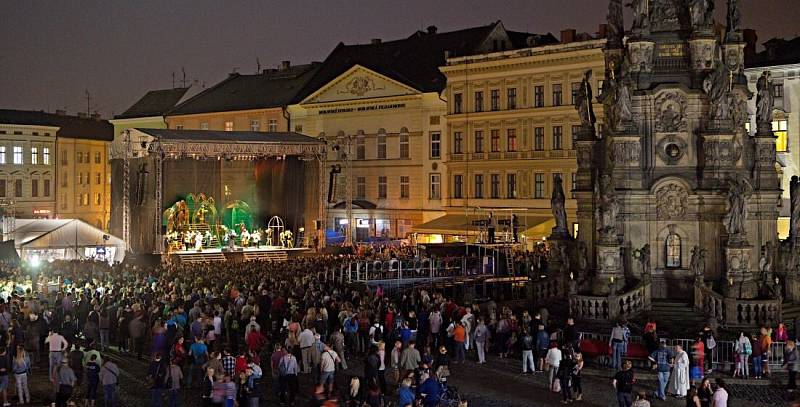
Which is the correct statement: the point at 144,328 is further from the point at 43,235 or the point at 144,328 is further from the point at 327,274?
the point at 43,235

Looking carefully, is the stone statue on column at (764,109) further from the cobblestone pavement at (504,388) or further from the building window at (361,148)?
the building window at (361,148)

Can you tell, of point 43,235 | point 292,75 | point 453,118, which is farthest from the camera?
point 292,75

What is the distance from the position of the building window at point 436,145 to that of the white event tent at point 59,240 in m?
20.8

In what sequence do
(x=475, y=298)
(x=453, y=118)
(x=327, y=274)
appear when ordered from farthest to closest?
(x=453, y=118)
(x=327, y=274)
(x=475, y=298)

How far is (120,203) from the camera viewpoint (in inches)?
2137

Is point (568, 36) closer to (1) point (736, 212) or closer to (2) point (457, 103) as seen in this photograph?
(2) point (457, 103)

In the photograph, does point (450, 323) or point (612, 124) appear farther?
point (612, 124)

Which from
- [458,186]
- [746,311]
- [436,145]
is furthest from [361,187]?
[746,311]

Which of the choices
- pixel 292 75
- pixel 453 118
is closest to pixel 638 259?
pixel 453 118

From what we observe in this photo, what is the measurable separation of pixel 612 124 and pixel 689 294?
16.2 feet

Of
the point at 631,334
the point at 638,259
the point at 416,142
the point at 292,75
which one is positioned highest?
the point at 292,75

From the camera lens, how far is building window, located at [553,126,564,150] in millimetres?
54844

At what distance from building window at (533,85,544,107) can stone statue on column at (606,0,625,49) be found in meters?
24.5

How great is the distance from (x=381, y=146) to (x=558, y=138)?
1345 cm
